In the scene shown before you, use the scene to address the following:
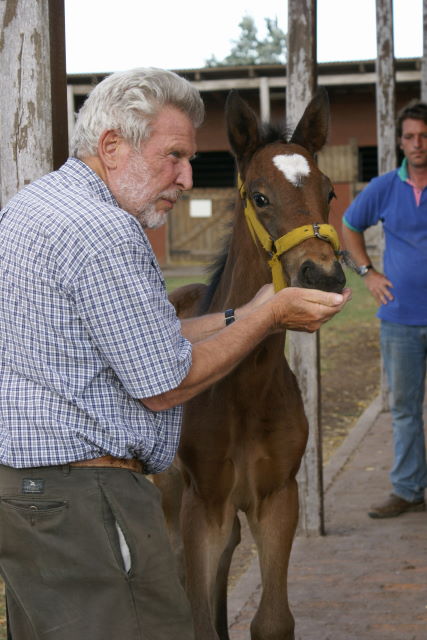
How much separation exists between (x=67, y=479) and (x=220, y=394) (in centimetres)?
153

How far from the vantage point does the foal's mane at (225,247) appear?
3861 millimetres

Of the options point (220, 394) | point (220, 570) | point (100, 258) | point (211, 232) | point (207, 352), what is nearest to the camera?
point (100, 258)

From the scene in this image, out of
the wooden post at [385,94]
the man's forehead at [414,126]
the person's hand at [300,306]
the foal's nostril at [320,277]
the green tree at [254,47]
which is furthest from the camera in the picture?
the green tree at [254,47]

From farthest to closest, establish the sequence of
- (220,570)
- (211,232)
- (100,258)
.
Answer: (211,232), (220,570), (100,258)

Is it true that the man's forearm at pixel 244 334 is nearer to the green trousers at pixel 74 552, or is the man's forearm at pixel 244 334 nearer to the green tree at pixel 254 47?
the green trousers at pixel 74 552

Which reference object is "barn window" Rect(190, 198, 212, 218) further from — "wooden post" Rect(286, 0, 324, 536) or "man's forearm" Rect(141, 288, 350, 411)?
"man's forearm" Rect(141, 288, 350, 411)

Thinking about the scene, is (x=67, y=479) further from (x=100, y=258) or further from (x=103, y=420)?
(x=100, y=258)

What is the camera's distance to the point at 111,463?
2.43 metres

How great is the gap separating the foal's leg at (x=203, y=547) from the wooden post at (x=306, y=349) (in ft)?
6.17

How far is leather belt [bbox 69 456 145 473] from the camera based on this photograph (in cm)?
239

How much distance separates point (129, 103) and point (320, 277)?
36.1 inches

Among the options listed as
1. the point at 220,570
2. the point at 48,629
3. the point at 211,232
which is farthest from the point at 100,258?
the point at 211,232

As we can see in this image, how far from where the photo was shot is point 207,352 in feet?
8.17

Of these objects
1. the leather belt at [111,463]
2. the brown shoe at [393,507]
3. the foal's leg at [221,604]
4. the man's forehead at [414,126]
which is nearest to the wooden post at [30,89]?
the leather belt at [111,463]
